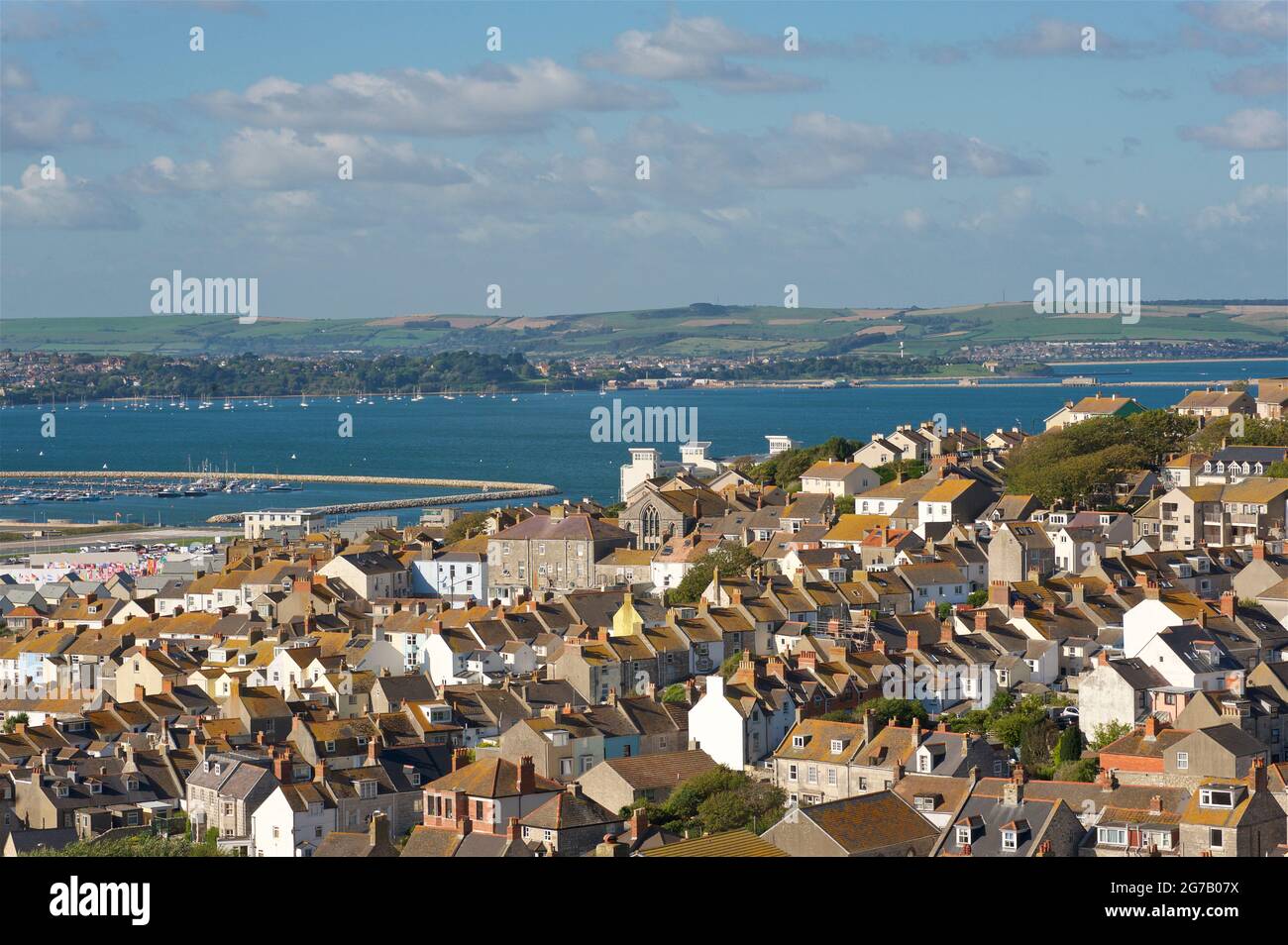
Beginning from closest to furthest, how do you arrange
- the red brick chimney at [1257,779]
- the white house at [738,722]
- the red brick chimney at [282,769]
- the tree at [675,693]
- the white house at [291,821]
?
the red brick chimney at [1257,779] → the white house at [291,821] → the red brick chimney at [282,769] → the white house at [738,722] → the tree at [675,693]

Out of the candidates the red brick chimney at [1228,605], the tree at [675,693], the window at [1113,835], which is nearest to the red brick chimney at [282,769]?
the tree at [675,693]

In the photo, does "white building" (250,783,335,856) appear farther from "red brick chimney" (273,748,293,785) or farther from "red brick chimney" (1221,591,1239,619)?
"red brick chimney" (1221,591,1239,619)

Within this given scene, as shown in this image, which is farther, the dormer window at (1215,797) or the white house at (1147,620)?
the white house at (1147,620)

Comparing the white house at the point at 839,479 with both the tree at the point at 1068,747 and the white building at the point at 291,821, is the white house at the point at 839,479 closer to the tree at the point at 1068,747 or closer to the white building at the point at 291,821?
the tree at the point at 1068,747

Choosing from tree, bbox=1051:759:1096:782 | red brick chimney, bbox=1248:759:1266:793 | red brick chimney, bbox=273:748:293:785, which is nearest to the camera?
red brick chimney, bbox=1248:759:1266:793

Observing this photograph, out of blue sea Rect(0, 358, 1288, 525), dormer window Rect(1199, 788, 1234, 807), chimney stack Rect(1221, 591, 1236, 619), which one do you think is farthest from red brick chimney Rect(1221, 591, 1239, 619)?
blue sea Rect(0, 358, 1288, 525)

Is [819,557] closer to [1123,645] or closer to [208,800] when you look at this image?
[1123,645]
